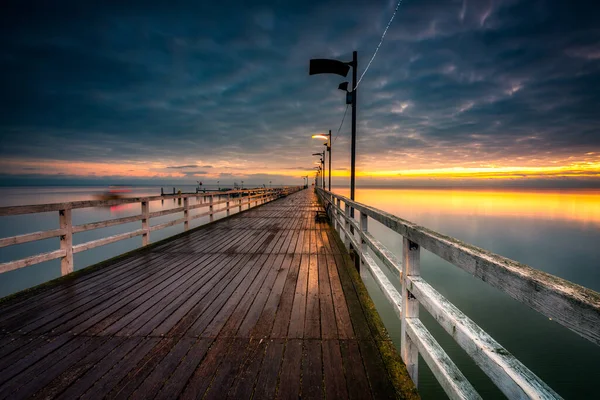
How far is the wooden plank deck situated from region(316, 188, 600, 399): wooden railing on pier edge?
47cm

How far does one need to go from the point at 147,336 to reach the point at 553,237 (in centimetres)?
3087

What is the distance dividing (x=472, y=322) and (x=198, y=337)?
2359mm

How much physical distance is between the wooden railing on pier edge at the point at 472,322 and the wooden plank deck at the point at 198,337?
1.56 ft

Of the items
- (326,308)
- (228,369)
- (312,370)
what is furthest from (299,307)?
(228,369)

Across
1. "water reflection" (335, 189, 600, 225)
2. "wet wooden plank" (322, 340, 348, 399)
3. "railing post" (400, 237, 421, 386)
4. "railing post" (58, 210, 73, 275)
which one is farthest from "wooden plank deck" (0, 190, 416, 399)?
"water reflection" (335, 189, 600, 225)

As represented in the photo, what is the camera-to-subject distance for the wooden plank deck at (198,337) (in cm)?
203

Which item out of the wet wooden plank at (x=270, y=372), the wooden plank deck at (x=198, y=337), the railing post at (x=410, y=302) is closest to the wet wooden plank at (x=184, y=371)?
the wooden plank deck at (x=198, y=337)

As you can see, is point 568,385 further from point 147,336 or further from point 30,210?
point 30,210

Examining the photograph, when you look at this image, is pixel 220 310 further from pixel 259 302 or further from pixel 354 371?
pixel 354 371

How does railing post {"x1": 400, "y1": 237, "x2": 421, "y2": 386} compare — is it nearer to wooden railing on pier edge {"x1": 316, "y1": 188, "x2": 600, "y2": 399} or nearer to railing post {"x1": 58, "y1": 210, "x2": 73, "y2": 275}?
wooden railing on pier edge {"x1": 316, "y1": 188, "x2": 600, "y2": 399}

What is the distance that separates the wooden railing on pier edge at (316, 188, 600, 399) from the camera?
0.86 m

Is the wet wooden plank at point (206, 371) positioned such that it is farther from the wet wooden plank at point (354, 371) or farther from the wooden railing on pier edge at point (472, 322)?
the wooden railing on pier edge at point (472, 322)

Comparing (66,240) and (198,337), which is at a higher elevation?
(66,240)

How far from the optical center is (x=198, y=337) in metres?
2.64
